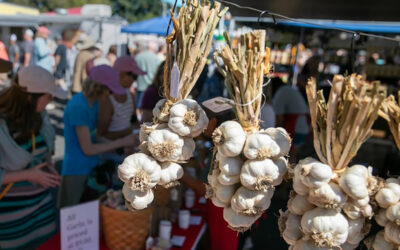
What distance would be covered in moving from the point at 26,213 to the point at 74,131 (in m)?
0.54

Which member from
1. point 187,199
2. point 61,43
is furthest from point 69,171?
point 61,43

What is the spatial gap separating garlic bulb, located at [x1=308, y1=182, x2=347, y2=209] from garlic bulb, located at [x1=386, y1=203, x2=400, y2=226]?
109 mm

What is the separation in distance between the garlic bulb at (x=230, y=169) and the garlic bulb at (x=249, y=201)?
36mm

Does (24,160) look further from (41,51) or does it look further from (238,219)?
(41,51)

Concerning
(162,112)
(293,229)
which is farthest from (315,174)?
(162,112)

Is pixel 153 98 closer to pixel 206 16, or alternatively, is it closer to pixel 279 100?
pixel 279 100

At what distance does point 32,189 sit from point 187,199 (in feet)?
3.06

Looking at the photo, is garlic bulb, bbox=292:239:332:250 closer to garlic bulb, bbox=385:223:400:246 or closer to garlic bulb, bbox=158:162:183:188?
garlic bulb, bbox=385:223:400:246

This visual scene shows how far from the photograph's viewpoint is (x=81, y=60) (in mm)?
5762

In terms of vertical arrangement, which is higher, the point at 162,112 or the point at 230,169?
the point at 162,112

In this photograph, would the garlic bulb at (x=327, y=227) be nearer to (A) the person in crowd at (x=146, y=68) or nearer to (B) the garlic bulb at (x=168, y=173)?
(B) the garlic bulb at (x=168, y=173)

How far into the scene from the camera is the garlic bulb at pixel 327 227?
86 centimetres

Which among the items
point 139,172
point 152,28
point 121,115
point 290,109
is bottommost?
point 290,109

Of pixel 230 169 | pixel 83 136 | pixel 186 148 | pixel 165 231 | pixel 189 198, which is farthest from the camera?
pixel 189 198
